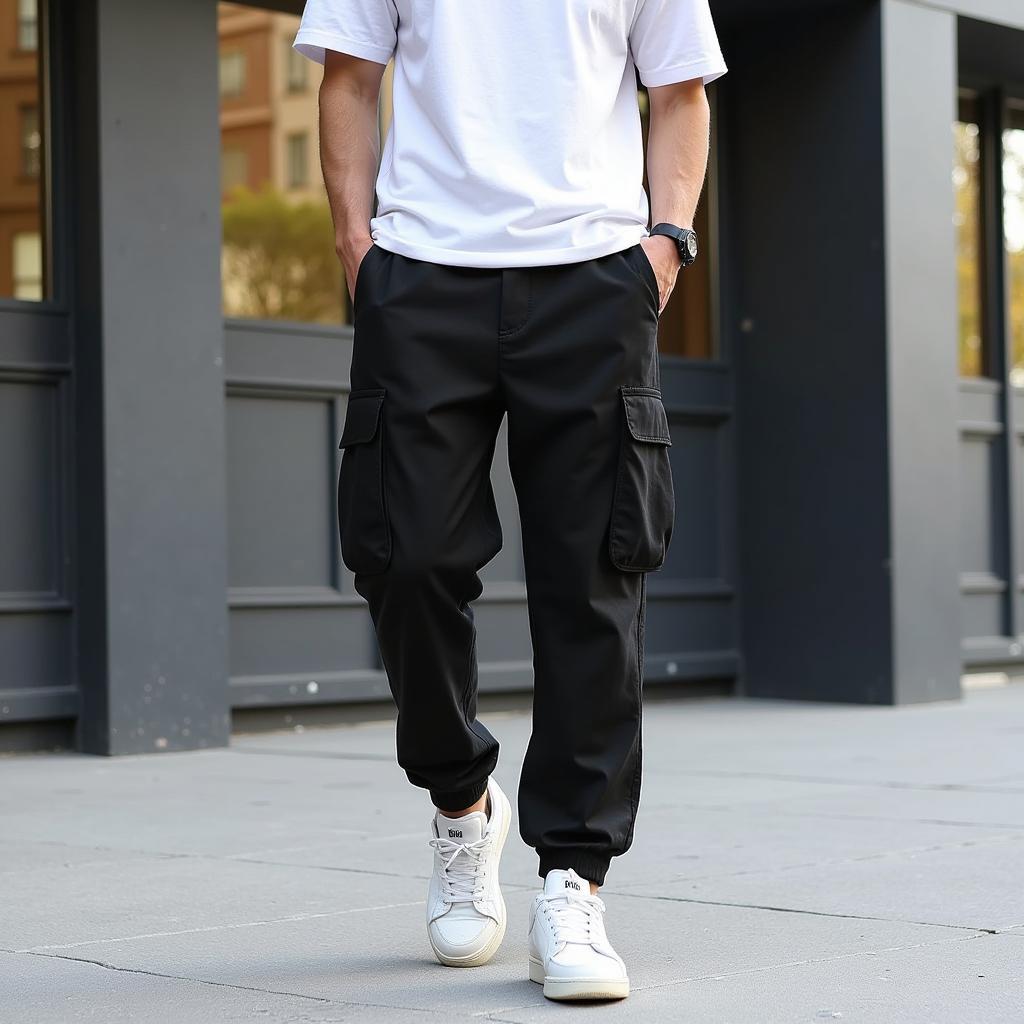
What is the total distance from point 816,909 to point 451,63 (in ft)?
5.31

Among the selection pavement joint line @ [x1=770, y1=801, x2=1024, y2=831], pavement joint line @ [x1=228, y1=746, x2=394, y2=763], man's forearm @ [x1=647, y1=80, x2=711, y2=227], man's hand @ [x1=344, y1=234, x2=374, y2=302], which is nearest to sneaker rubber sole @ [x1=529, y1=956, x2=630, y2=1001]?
man's hand @ [x1=344, y1=234, x2=374, y2=302]

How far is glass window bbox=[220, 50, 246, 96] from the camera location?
6703 millimetres

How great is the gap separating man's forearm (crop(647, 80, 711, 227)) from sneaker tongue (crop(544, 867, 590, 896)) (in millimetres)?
1034

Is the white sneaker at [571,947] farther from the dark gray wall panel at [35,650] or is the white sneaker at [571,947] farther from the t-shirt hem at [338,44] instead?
the dark gray wall panel at [35,650]

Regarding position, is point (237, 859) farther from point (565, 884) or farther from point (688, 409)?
point (688, 409)

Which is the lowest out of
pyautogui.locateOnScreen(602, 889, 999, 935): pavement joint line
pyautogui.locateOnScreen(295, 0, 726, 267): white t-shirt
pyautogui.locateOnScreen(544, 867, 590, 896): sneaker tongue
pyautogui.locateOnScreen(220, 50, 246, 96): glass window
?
pyautogui.locateOnScreen(602, 889, 999, 935): pavement joint line

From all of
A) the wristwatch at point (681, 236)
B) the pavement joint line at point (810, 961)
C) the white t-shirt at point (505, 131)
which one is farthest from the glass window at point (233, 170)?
the pavement joint line at point (810, 961)

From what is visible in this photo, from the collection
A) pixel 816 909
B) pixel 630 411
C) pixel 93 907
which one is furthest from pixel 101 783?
pixel 630 411

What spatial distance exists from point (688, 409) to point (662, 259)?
538cm

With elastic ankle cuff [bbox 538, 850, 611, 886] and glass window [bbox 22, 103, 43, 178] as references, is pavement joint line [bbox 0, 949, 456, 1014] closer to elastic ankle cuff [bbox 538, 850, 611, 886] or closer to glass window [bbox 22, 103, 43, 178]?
elastic ankle cuff [bbox 538, 850, 611, 886]

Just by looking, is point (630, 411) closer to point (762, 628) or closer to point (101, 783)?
point (101, 783)

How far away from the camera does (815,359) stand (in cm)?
800

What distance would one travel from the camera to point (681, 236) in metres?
2.87

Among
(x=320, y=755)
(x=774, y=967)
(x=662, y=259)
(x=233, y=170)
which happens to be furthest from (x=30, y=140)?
(x=774, y=967)
